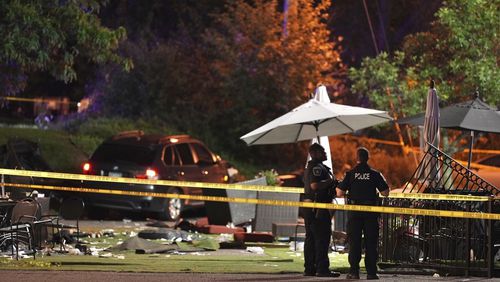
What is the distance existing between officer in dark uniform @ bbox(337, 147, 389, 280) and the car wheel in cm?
1003

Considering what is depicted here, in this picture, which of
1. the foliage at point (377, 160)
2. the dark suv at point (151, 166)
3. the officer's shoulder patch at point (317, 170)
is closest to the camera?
the officer's shoulder patch at point (317, 170)

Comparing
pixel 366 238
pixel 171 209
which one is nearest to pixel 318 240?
pixel 366 238

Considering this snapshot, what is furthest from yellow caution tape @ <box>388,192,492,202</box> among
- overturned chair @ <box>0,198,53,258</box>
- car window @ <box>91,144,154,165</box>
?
car window @ <box>91,144,154,165</box>

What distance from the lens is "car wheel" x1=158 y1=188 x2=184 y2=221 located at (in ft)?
82.4

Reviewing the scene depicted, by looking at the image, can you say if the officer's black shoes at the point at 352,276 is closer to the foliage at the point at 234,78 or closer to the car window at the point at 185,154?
the car window at the point at 185,154

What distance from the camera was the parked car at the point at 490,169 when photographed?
76.8ft

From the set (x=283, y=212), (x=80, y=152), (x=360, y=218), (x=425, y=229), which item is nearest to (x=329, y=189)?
(x=360, y=218)

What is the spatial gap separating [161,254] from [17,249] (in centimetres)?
248

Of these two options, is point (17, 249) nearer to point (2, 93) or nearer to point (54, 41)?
point (54, 41)

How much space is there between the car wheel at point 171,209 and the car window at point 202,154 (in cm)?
107

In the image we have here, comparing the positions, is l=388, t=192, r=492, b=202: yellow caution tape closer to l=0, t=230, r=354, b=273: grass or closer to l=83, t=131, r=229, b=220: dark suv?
l=0, t=230, r=354, b=273: grass

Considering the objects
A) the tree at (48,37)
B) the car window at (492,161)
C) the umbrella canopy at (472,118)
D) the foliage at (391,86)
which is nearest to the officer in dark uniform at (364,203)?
the umbrella canopy at (472,118)

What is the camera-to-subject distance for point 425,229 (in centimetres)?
1598

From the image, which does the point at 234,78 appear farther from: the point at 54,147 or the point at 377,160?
the point at 54,147
